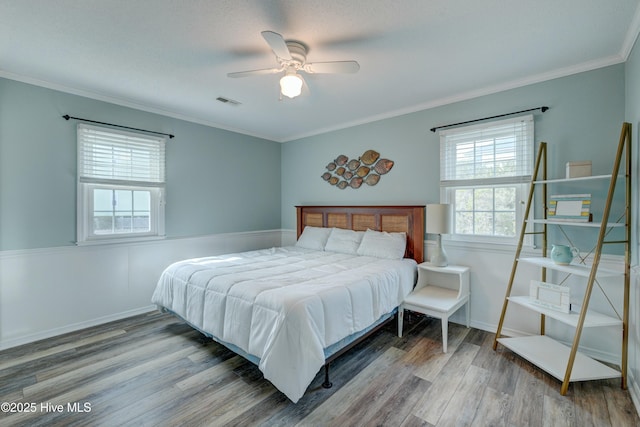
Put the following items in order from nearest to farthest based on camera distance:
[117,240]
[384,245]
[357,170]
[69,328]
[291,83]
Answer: [291,83], [69,328], [117,240], [384,245], [357,170]

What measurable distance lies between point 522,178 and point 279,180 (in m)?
3.74

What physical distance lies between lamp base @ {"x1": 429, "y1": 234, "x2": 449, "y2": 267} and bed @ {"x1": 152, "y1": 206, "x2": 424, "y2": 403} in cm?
26

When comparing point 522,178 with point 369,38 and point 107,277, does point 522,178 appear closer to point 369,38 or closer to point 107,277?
point 369,38

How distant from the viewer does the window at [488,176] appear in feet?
9.46

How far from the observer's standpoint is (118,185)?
3.35 metres

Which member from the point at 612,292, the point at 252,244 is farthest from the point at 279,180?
the point at 612,292

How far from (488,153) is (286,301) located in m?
2.63

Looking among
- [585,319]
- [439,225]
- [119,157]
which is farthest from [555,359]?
[119,157]

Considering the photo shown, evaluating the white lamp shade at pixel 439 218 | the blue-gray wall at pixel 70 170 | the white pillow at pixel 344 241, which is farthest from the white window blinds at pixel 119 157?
the white lamp shade at pixel 439 218

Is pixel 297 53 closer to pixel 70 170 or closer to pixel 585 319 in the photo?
pixel 70 170

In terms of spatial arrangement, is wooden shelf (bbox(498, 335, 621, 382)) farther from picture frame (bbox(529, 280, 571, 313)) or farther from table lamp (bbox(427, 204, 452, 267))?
table lamp (bbox(427, 204, 452, 267))

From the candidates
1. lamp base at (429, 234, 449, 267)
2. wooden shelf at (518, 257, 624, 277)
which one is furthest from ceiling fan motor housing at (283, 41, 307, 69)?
wooden shelf at (518, 257, 624, 277)

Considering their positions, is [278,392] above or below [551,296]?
below

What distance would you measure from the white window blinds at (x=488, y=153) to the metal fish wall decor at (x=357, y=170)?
0.78 m
